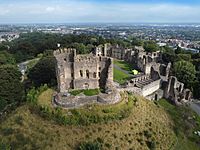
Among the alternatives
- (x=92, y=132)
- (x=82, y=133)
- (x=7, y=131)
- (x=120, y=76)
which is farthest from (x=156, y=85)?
(x=7, y=131)

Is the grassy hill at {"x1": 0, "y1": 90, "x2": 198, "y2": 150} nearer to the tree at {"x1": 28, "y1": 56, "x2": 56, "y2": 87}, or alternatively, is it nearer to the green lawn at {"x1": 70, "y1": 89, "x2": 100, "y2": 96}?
the green lawn at {"x1": 70, "y1": 89, "x2": 100, "y2": 96}

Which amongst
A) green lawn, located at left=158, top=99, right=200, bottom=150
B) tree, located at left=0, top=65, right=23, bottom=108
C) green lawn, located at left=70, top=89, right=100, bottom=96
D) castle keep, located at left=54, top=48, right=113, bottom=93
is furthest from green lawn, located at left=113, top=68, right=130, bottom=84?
tree, located at left=0, top=65, right=23, bottom=108

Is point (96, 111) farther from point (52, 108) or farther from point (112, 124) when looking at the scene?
point (52, 108)

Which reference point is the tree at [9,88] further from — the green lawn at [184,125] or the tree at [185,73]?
the tree at [185,73]

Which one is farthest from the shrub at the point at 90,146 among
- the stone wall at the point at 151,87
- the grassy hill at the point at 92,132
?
the stone wall at the point at 151,87

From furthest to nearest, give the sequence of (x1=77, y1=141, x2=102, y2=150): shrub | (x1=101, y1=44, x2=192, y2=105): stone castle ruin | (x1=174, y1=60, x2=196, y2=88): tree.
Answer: (x1=174, y1=60, x2=196, y2=88): tree < (x1=101, y1=44, x2=192, y2=105): stone castle ruin < (x1=77, y1=141, x2=102, y2=150): shrub
